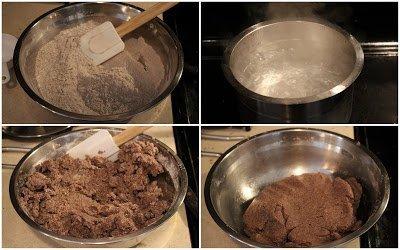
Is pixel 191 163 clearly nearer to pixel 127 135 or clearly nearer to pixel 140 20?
pixel 127 135

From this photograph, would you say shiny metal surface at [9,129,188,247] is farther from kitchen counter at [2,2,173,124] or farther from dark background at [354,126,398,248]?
dark background at [354,126,398,248]

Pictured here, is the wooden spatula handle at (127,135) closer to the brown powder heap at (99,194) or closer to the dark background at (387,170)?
the brown powder heap at (99,194)

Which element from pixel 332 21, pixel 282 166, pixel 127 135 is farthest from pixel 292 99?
pixel 332 21

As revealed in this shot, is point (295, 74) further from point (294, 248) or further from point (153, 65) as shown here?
point (294, 248)

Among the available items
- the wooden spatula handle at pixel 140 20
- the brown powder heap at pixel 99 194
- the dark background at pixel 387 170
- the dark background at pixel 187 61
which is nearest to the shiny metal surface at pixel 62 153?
the brown powder heap at pixel 99 194

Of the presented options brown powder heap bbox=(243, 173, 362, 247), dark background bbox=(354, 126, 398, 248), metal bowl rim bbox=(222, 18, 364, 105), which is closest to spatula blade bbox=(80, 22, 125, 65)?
metal bowl rim bbox=(222, 18, 364, 105)

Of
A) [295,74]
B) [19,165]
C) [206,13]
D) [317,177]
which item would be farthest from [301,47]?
[19,165]
